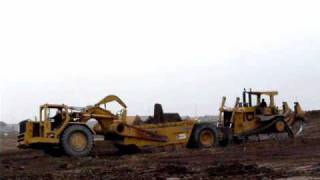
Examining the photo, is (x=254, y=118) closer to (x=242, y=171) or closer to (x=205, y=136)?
(x=205, y=136)

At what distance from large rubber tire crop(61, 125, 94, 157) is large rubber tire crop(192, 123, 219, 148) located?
16.7ft

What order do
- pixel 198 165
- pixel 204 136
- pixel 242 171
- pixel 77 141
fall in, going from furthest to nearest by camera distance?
1. pixel 204 136
2. pixel 77 141
3. pixel 198 165
4. pixel 242 171

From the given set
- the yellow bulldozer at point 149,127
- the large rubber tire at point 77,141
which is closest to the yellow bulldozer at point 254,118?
the yellow bulldozer at point 149,127

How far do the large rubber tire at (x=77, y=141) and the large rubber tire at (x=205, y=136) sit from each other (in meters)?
5.09

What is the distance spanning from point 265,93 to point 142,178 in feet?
52.0

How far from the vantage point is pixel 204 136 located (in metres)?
26.6

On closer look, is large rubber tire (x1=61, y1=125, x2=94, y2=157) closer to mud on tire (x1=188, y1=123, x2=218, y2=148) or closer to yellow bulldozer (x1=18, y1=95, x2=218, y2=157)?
yellow bulldozer (x1=18, y1=95, x2=218, y2=157)

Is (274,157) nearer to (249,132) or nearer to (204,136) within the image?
(204,136)

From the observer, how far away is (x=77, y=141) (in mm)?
22938

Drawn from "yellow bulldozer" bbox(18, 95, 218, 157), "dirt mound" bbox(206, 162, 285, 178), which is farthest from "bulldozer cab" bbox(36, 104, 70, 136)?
"dirt mound" bbox(206, 162, 285, 178)

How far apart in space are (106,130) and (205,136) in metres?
4.82

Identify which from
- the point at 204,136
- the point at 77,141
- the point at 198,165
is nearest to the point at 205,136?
the point at 204,136

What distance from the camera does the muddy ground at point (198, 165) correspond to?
15.3m

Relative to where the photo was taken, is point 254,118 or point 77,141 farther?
point 254,118
